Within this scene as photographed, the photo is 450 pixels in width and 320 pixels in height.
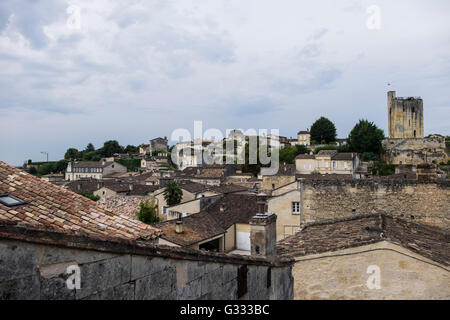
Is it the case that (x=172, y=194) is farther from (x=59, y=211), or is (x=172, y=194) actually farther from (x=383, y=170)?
(x=383, y=170)

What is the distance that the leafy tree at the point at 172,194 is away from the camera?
3744 cm

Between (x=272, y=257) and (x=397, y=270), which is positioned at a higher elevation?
(x=272, y=257)

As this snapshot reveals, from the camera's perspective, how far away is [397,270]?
848 centimetres

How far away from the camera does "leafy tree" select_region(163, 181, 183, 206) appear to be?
3744 cm

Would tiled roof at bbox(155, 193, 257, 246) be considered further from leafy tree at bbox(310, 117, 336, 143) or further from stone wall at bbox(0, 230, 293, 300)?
leafy tree at bbox(310, 117, 336, 143)

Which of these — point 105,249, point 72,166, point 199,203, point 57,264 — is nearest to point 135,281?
point 105,249

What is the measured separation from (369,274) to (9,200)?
8014mm

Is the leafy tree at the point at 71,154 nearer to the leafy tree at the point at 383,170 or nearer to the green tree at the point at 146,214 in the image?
the green tree at the point at 146,214

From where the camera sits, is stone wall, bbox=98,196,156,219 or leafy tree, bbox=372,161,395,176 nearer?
stone wall, bbox=98,196,156,219

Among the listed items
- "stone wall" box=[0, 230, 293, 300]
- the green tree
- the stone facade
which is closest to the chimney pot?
the green tree

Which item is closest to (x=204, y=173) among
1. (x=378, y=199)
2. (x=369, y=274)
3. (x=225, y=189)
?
(x=225, y=189)

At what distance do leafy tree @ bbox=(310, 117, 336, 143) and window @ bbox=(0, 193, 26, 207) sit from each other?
9663 centimetres
